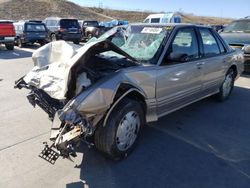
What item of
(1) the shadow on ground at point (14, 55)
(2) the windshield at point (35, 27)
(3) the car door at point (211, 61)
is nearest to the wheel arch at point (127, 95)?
(3) the car door at point (211, 61)

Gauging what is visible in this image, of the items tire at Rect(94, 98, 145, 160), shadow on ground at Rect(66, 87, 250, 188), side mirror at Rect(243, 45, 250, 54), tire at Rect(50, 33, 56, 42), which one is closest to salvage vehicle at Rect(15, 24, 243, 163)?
tire at Rect(94, 98, 145, 160)

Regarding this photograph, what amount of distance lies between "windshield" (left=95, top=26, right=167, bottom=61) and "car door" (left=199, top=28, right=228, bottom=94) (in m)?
1.15

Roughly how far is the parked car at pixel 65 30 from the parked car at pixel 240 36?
1204 cm

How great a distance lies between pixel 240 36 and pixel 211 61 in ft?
20.2

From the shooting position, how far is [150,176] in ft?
11.6

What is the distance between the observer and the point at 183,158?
4.02m

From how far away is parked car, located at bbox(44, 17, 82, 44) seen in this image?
21031mm

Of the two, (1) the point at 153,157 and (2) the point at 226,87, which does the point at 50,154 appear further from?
(2) the point at 226,87

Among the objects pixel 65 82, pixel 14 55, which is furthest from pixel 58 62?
pixel 14 55

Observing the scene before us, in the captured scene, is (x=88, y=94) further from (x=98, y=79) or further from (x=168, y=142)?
(x=168, y=142)

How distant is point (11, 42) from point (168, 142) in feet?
47.3

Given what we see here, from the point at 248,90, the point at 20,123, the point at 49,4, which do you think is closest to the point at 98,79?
the point at 20,123

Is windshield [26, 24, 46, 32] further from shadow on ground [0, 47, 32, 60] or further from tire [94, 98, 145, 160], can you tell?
tire [94, 98, 145, 160]

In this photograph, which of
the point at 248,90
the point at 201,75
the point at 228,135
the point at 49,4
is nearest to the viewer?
the point at 228,135
